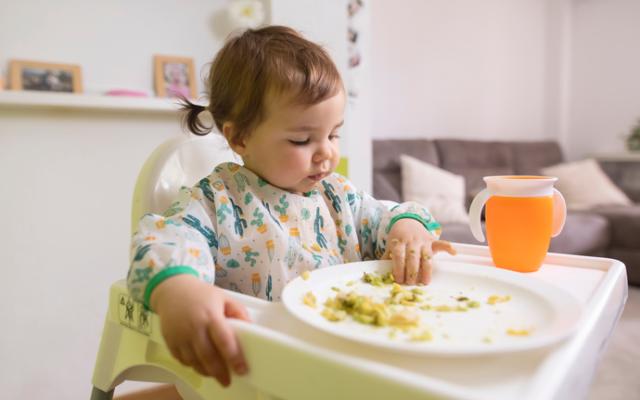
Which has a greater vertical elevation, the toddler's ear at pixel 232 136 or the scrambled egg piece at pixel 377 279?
the toddler's ear at pixel 232 136

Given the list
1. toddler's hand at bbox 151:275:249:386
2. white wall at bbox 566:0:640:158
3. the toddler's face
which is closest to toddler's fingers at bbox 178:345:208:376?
toddler's hand at bbox 151:275:249:386

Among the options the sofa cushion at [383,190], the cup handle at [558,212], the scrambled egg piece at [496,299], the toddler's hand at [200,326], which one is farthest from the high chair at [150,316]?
the sofa cushion at [383,190]

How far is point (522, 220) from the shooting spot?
0.75m

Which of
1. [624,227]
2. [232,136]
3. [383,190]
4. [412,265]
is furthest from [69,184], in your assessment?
[624,227]

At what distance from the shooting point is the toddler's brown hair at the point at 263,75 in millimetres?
793

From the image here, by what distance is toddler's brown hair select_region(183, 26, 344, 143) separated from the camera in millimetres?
793

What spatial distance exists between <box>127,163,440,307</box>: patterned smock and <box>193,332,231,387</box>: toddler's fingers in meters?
0.13

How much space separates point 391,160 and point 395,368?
2.64 m

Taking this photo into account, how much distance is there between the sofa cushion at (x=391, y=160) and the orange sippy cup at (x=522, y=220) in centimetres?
204

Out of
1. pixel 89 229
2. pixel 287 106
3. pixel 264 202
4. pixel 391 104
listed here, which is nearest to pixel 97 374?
pixel 264 202

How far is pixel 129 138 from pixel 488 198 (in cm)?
141

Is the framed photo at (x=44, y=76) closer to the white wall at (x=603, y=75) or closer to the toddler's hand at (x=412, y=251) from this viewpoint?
the toddler's hand at (x=412, y=251)

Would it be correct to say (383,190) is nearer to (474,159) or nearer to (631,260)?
(474,159)

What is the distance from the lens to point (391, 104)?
11.3 ft
